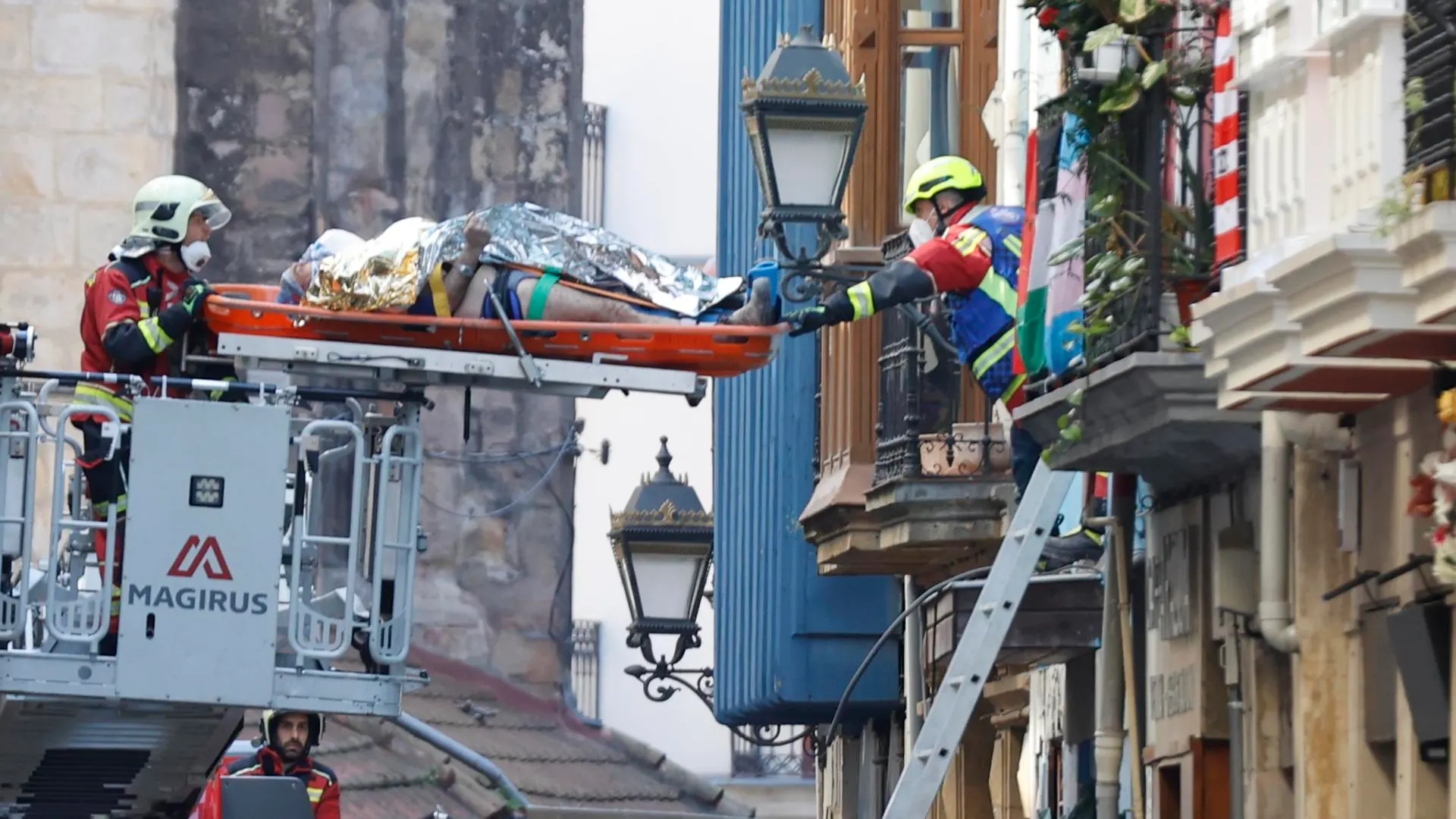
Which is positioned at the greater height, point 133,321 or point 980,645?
point 133,321

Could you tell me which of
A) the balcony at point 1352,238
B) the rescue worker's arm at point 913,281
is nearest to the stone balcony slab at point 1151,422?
the balcony at point 1352,238

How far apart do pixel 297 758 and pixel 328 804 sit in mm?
234

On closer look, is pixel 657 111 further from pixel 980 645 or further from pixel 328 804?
pixel 328 804

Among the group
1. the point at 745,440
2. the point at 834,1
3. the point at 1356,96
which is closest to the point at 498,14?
the point at 745,440

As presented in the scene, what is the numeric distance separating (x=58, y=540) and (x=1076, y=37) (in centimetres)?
443

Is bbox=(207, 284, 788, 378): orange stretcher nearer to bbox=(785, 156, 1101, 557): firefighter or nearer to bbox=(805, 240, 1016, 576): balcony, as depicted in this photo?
bbox=(785, 156, 1101, 557): firefighter

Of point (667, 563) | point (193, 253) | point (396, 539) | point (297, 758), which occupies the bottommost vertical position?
point (297, 758)

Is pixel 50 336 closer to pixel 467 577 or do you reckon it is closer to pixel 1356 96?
pixel 467 577

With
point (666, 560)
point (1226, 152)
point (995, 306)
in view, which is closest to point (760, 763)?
point (666, 560)

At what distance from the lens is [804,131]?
58.3ft

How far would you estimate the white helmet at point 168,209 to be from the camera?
15281 mm

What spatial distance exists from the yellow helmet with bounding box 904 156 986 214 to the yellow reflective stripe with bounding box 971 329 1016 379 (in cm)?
73

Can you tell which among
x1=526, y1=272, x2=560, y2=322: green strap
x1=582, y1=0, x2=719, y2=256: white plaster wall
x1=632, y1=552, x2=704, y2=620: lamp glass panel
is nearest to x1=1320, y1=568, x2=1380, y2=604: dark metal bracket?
x1=526, y1=272, x2=560, y2=322: green strap

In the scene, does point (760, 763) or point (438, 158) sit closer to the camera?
point (438, 158)
